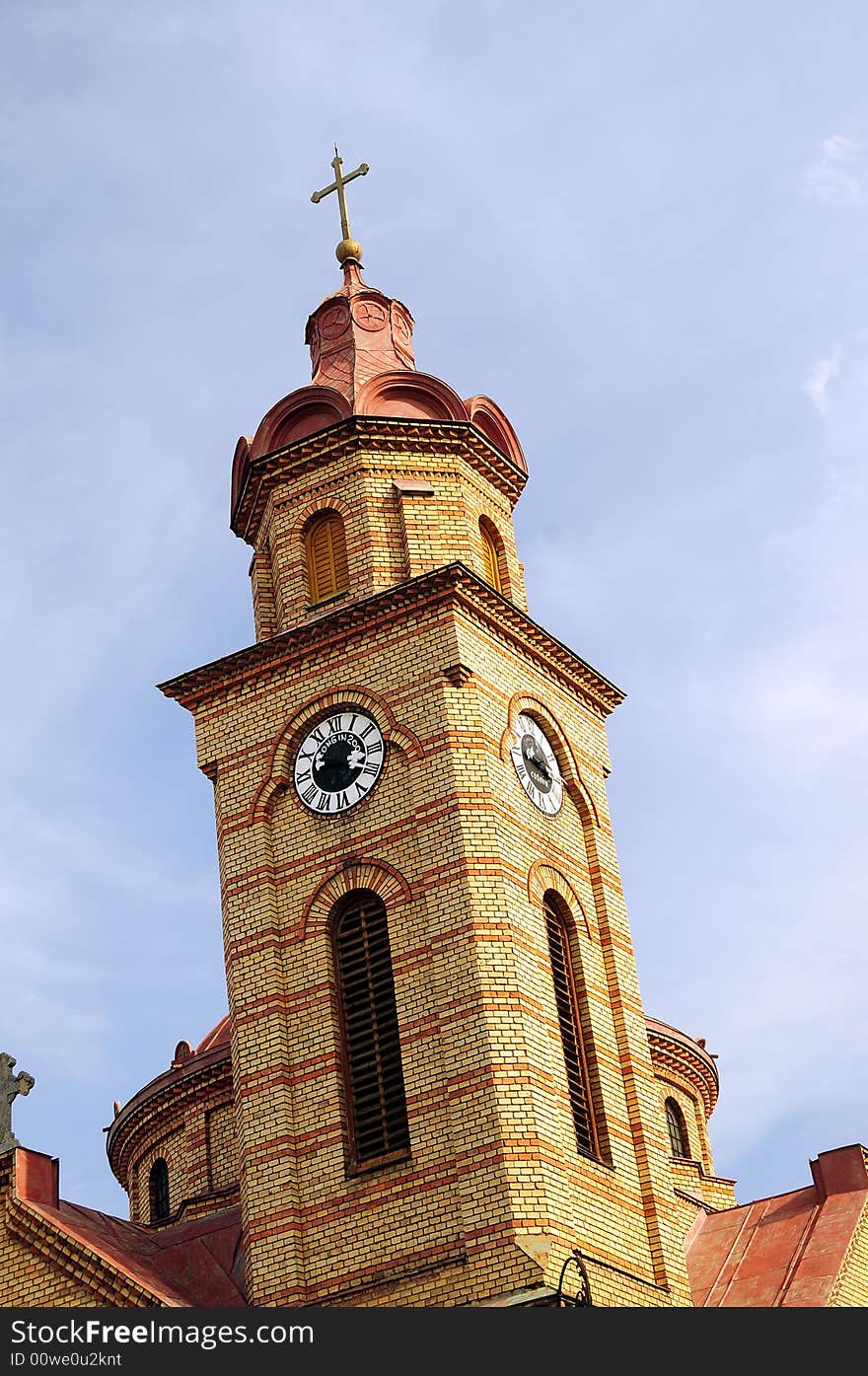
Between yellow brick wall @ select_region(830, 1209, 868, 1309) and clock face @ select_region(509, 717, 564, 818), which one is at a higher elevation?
clock face @ select_region(509, 717, 564, 818)

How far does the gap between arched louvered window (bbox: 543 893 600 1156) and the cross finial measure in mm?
7203

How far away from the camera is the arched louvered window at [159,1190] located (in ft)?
111

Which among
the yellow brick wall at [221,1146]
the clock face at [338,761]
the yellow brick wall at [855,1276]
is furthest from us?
the yellow brick wall at [221,1146]

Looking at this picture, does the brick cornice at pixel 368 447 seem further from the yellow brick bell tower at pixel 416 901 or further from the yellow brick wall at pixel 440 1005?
the yellow brick wall at pixel 440 1005

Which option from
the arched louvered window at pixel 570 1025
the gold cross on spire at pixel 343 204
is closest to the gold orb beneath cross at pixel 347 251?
the gold cross on spire at pixel 343 204

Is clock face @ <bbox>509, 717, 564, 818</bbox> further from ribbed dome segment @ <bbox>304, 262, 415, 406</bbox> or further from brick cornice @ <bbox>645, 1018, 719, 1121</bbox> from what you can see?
brick cornice @ <bbox>645, 1018, 719, 1121</bbox>

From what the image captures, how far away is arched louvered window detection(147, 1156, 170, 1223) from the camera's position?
34.0 meters

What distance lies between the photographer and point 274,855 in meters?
27.3

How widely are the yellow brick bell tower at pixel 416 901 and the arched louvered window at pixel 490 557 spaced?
0.34 feet

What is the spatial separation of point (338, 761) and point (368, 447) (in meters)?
5.43

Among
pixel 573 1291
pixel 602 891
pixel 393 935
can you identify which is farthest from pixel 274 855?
pixel 573 1291

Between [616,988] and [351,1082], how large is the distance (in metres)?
4.27

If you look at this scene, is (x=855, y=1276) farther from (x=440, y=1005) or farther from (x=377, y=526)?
(x=377, y=526)

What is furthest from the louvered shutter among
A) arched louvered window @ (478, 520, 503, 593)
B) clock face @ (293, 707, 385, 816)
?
clock face @ (293, 707, 385, 816)
